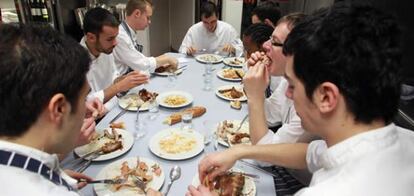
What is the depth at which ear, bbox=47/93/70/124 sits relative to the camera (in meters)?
0.68

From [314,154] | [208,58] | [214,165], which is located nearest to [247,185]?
[214,165]

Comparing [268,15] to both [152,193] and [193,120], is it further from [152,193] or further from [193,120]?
[152,193]

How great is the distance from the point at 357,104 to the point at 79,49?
29.2 inches

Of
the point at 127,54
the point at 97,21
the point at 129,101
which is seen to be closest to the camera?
the point at 129,101

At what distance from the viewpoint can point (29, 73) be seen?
2.12ft

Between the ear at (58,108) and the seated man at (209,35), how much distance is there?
9.56 feet


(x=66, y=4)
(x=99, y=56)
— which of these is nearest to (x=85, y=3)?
(x=66, y=4)

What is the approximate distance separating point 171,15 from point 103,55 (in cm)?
333

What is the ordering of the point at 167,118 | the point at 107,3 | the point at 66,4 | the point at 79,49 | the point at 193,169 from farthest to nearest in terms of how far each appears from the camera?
1. the point at 107,3
2. the point at 66,4
3. the point at 167,118
4. the point at 193,169
5. the point at 79,49

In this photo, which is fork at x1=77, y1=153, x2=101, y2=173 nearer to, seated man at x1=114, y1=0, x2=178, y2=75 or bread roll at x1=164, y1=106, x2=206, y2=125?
bread roll at x1=164, y1=106, x2=206, y2=125

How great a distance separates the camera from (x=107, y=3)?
377 centimetres

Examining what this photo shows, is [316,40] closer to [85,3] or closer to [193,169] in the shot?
[193,169]

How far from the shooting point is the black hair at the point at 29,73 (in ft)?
2.10

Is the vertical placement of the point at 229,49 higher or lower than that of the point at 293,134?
lower
